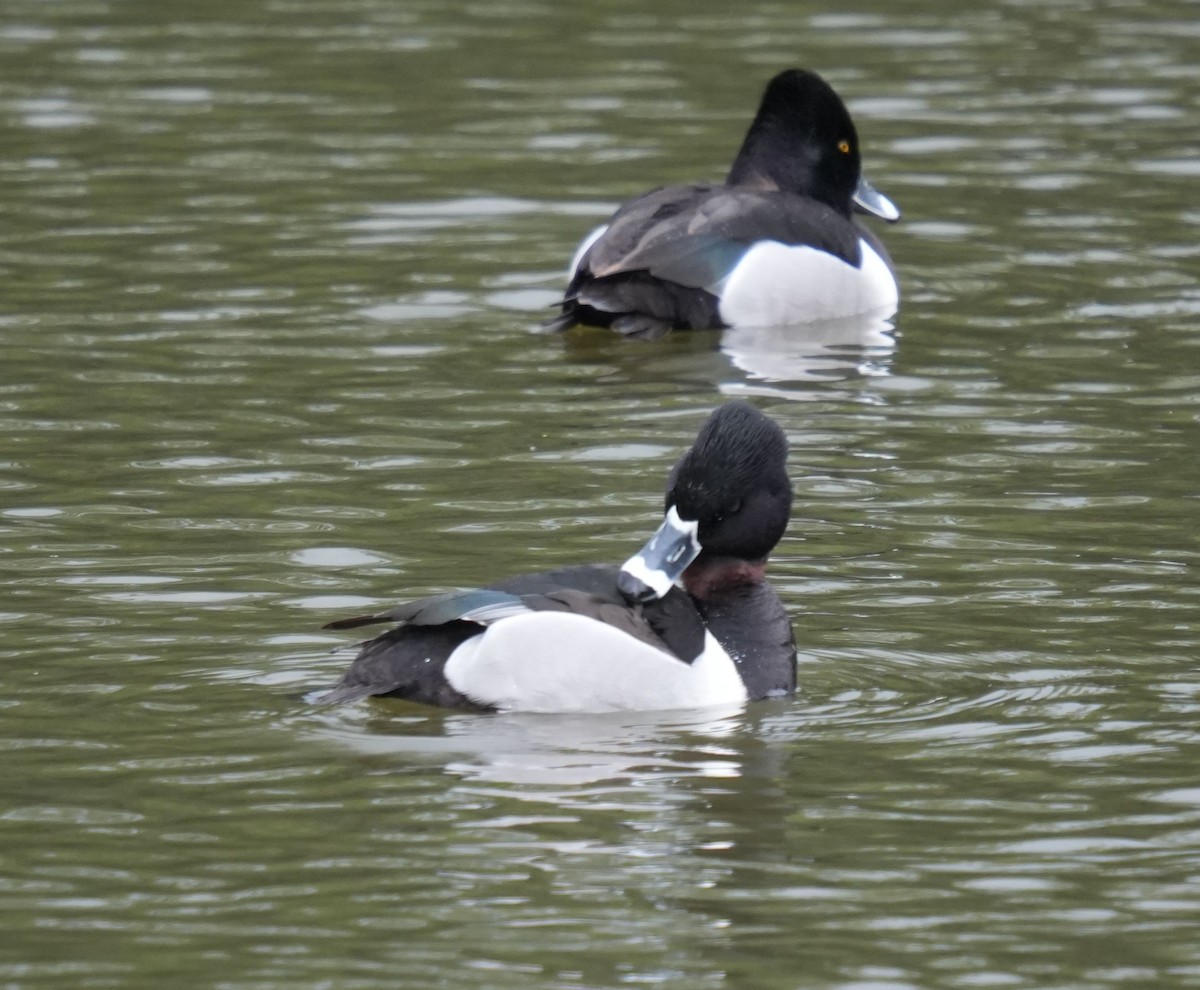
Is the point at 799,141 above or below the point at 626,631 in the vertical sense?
above

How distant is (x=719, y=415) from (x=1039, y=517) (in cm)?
225

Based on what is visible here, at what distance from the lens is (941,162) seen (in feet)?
54.4

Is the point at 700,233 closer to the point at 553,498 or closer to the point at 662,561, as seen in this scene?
the point at 553,498

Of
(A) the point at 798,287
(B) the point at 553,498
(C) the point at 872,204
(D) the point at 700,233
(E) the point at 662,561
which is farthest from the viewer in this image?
(C) the point at 872,204

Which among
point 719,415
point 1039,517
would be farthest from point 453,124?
point 719,415

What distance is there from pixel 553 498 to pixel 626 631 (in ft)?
8.32

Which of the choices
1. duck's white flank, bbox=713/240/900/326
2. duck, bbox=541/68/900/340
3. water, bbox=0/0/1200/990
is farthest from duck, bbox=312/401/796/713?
duck's white flank, bbox=713/240/900/326

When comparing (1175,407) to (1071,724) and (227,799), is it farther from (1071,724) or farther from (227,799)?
(227,799)

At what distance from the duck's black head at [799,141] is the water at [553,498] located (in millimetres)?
756

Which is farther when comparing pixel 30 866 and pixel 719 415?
pixel 719 415

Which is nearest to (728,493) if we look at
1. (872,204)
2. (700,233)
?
(700,233)

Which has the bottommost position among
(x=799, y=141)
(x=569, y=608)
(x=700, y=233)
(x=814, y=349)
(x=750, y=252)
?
(x=814, y=349)

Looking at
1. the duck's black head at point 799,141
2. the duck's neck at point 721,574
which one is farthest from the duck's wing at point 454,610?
the duck's black head at point 799,141

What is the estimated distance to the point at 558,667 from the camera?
7.80 metres
